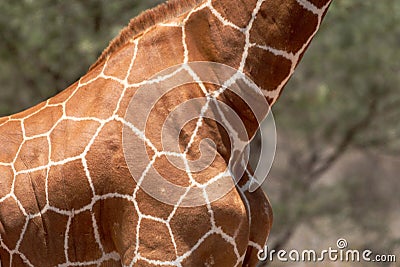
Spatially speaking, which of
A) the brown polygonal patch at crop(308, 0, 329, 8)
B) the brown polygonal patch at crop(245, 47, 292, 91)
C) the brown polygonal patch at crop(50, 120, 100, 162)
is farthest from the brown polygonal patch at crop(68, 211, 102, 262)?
the brown polygonal patch at crop(308, 0, 329, 8)

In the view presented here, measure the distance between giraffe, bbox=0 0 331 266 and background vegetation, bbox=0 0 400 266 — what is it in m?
2.80

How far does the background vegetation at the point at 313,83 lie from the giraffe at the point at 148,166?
2800mm

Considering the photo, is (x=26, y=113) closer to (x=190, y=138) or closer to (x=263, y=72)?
(x=190, y=138)

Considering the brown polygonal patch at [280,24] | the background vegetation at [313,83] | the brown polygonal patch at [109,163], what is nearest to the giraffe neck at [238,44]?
the brown polygonal patch at [280,24]

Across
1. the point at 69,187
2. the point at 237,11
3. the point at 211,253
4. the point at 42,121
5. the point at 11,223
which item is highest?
the point at 237,11

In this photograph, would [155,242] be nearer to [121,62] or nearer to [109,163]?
[109,163]

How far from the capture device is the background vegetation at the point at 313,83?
6.34 meters

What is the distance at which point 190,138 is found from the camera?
2.78 meters

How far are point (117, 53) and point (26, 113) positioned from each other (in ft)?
1.59

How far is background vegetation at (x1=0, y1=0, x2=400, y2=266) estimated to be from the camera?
20.8ft

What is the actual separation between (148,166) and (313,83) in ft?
18.2

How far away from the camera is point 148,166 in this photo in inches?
109

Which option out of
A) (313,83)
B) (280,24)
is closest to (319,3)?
(280,24)

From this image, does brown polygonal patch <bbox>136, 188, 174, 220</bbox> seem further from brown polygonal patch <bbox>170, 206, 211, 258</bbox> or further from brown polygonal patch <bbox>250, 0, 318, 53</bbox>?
brown polygonal patch <bbox>250, 0, 318, 53</bbox>
